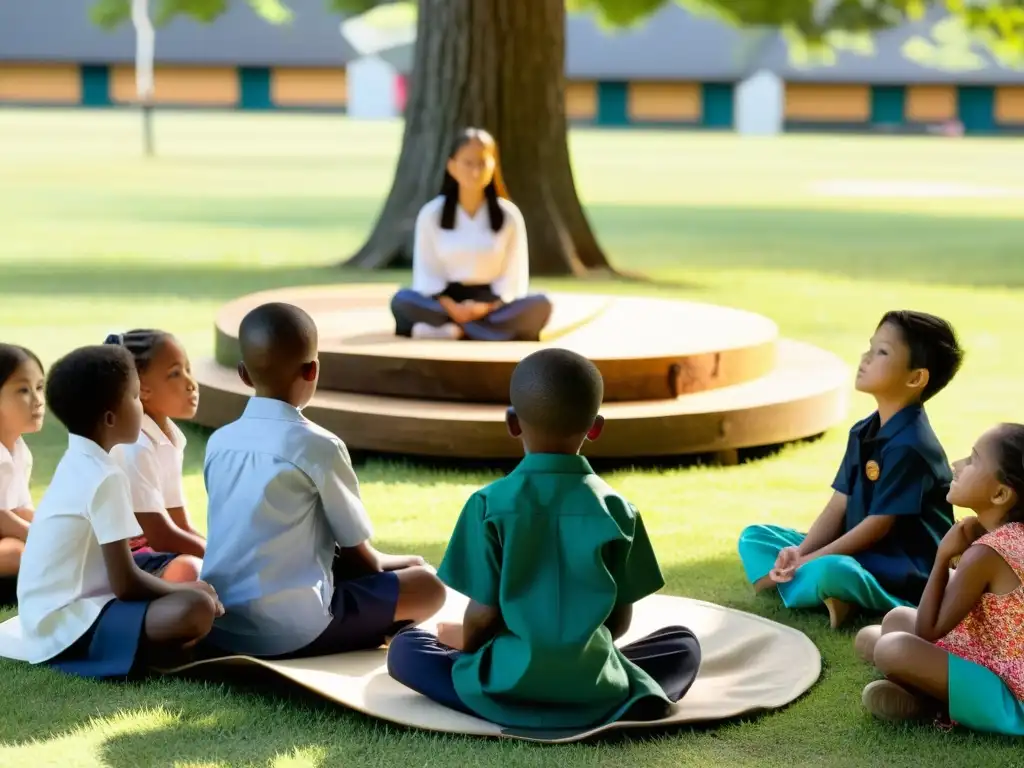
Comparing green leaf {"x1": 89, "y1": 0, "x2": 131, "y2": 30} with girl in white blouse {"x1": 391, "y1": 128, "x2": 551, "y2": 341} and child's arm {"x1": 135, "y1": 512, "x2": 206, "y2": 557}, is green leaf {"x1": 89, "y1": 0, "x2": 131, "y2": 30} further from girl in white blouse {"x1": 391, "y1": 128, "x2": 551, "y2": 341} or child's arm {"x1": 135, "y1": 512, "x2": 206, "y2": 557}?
child's arm {"x1": 135, "y1": 512, "x2": 206, "y2": 557}

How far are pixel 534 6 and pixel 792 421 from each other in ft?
22.4

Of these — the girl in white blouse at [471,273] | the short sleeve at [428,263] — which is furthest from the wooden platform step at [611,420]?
the short sleeve at [428,263]

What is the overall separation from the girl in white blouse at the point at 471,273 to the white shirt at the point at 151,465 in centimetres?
313

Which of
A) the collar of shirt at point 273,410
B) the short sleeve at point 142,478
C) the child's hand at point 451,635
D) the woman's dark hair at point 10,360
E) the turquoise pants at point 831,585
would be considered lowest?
the turquoise pants at point 831,585

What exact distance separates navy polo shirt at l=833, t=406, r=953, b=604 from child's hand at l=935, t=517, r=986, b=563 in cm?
78

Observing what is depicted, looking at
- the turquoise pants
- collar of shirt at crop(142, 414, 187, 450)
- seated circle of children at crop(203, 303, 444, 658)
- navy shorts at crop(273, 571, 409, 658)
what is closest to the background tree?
the turquoise pants

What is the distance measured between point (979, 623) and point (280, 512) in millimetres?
1777

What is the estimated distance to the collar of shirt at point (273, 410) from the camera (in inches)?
157

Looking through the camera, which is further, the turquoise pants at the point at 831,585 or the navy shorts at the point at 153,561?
the turquoise pants at the point at 831,585

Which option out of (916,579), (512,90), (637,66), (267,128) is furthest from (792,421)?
(637,66)

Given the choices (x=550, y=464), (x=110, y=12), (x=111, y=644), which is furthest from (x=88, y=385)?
(x=110, y=12)

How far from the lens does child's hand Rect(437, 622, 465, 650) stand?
3.88 m

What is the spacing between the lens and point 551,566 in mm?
3535

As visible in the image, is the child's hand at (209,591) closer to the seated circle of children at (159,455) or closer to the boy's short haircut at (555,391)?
the seated circle of children at (159,455)
